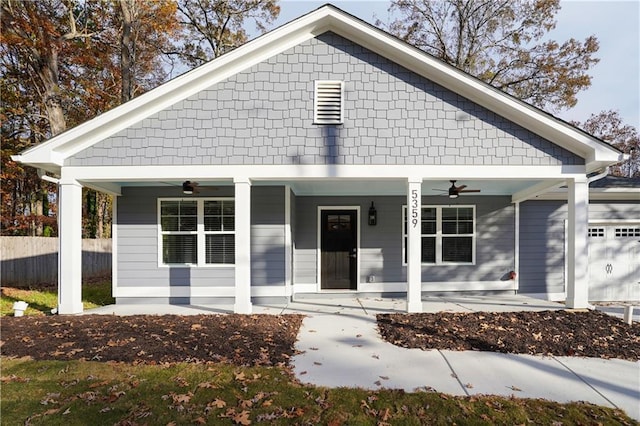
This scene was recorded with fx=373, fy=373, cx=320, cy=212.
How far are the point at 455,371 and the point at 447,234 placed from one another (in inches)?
223

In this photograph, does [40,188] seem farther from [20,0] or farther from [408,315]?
[408,315]

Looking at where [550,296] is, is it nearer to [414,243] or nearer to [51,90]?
[414,243]

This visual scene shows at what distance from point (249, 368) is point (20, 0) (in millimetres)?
15828

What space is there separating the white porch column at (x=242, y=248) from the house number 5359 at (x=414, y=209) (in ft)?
10.3

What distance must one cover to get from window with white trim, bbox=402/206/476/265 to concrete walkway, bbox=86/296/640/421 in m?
3.95

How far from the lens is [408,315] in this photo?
6871 mm

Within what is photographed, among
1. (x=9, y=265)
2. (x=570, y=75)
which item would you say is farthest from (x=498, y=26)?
(x=9, y=265)

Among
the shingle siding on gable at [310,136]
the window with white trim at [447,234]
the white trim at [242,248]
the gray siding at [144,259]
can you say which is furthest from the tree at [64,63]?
the window with white trim at [447,234]

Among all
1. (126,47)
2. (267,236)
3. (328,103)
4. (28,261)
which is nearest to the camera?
(328,103)

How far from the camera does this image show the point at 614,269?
9.27 metres

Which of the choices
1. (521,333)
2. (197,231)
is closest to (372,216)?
(197,231)

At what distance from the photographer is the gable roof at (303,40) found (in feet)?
22.3

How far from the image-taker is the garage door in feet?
30.4

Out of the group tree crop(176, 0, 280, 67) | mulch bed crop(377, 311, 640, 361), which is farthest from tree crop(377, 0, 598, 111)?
mulch bed crop(377, 311, 640, 361)
